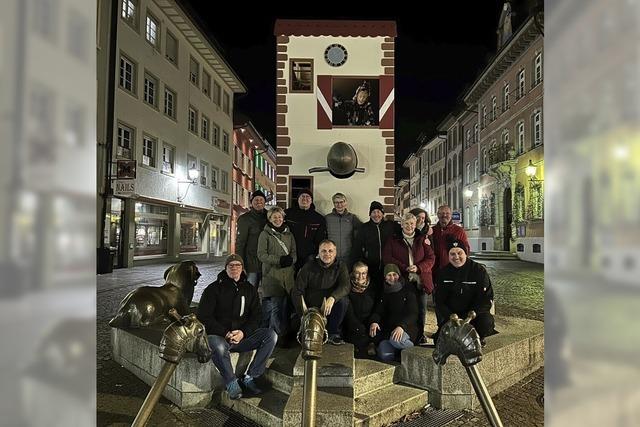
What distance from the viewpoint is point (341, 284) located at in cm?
486

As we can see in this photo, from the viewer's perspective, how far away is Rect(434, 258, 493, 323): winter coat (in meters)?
4.60

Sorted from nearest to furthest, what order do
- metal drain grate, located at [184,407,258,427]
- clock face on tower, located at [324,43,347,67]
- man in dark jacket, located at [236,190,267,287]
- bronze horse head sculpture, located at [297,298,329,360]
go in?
bronze horse head sculpture, located at [297,298,329,360]
metal drain grate, located at [184,407,258,427]
man in dark jacket, located at [236,190,267,287]
clock face on tower, located at [324,43,347,67]

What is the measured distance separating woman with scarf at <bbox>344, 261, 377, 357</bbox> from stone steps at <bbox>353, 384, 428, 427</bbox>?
1.87 ft

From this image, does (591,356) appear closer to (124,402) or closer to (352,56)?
(124,402)

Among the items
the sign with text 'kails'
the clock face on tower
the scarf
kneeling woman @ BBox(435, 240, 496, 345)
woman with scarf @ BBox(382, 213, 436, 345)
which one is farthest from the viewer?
the sign with text 'kails'

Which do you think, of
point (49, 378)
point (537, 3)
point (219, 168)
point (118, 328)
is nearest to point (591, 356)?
point (49, 378)

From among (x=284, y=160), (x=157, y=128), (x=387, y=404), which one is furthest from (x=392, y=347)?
(x=157, y=128)

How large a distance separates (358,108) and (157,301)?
399 centimetres

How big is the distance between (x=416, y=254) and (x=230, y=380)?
225 cm

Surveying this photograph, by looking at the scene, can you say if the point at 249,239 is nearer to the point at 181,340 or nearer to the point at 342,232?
the point at 342,232

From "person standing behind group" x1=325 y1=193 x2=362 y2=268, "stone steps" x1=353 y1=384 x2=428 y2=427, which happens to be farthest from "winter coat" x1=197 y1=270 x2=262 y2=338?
"person standing behind group" x1=325 y1=193 x2=362 y2=268

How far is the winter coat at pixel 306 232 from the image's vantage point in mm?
5773

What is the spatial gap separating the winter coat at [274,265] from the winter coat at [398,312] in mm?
959

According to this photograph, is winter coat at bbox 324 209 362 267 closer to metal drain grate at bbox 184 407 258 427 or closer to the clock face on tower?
metal drain grate at bbox 184 407 258 427
